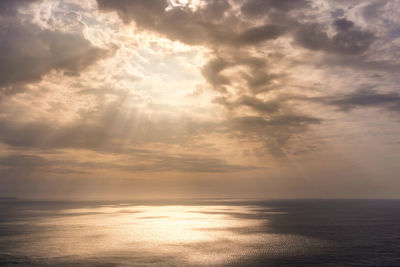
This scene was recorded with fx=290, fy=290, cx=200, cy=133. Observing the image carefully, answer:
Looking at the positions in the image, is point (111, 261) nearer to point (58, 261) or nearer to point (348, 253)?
point (58, 261)

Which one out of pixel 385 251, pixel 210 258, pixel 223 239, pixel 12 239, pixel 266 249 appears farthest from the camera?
pixel 223 239

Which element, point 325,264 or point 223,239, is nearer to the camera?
point 325,264

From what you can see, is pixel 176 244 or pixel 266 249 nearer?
pixel 266 249

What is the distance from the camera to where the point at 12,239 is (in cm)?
6538

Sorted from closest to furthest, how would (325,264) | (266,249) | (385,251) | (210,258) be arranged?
(325,264) < (210,258) < (385,251) < (266,249)

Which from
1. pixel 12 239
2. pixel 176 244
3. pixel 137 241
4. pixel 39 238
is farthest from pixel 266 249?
pixel 12 239

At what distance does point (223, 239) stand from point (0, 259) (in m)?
44.4

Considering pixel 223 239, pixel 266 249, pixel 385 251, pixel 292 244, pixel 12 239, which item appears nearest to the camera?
pixel 385 251

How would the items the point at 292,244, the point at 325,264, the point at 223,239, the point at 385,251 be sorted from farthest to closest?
the point at 223,239, the point at 292,244, the point at 385,251, the point at 325,264

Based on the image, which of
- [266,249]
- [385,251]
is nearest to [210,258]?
[266,249]

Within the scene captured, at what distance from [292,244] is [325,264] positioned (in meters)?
17.3

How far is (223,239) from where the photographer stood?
228ft

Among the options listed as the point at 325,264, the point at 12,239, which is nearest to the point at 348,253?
the point at 325,264

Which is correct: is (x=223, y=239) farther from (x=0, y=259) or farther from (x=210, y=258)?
(x=0, y=259)
